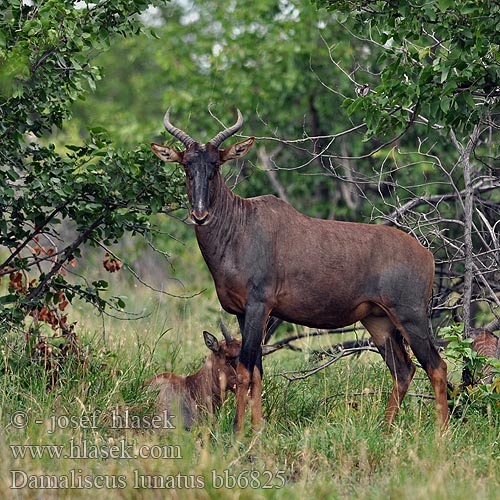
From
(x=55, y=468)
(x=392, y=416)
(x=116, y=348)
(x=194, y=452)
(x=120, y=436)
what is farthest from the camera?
(x=116, y=348)

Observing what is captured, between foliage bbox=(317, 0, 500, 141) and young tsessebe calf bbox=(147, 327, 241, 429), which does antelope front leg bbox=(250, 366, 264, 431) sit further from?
foliage bbox=(317, 0, 500, 141)

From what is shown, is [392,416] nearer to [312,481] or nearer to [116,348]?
[312,481]

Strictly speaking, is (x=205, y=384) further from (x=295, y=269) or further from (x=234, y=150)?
(x=234, y=150)

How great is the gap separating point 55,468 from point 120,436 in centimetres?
114

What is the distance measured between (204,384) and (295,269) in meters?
1.33

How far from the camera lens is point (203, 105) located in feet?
47.3

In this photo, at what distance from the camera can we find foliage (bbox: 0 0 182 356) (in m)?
7.09

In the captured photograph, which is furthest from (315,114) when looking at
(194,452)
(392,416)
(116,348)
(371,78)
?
(194,452)

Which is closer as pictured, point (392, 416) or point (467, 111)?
point (467, 111)

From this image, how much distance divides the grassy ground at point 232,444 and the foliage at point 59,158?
0.83m

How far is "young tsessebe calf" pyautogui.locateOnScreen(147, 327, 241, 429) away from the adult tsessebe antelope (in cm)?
43

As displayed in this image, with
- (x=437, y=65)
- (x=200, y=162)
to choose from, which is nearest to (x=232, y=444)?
(x=200, y=162)

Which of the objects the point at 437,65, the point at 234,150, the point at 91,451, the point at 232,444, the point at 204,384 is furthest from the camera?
the point at 204,384

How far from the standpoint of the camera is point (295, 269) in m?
7.44
